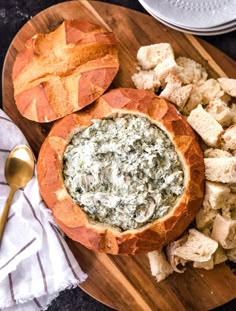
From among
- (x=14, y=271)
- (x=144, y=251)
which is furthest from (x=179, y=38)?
(x=14, y=271)

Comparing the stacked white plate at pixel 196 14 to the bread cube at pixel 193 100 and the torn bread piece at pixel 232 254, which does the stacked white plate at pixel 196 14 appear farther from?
the torn bread piece at pixel 232 254

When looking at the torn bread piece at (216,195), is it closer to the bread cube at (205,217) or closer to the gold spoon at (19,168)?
the bread cube at (205,217)

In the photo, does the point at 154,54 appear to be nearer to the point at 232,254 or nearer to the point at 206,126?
the point at 206,126

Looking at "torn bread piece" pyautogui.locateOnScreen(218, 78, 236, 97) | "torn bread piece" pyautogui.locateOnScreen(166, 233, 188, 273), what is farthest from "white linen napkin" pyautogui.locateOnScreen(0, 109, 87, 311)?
"torn bread piece" pyautogui.locateOnScreen(218, 78, 236, 97)

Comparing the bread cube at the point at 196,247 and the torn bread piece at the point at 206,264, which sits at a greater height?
the bread cube at the point at 196,247

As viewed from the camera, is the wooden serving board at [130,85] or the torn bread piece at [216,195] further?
the wooden serving board at [130,85]

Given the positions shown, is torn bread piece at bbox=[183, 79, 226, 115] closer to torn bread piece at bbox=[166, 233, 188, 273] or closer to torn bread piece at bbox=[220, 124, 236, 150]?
torn bread piece at bbox=[220, 124, 236, 150]

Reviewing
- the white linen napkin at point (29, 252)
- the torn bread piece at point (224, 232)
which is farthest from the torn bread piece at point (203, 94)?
the white linen napkin at point (29, 252)
